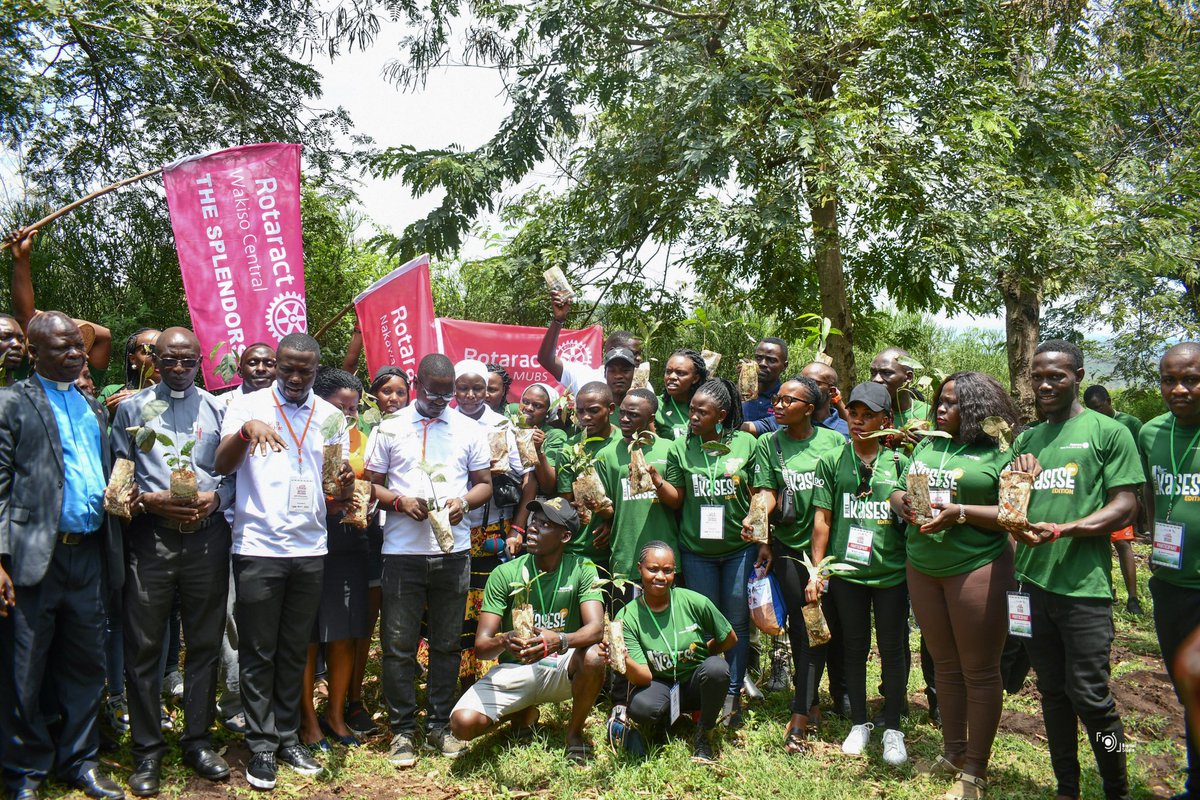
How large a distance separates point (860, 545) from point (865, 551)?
0.14 feet

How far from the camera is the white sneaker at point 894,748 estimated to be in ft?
15.7

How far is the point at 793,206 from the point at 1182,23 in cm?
757

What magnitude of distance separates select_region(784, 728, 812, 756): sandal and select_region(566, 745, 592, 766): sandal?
1.16 metres

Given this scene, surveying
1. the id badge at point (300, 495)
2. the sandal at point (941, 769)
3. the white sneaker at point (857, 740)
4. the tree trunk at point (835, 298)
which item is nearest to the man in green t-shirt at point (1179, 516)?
the sandal at point (941, 769)

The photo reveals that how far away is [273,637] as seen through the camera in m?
4.71

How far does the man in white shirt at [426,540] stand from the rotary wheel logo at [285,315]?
1.36m

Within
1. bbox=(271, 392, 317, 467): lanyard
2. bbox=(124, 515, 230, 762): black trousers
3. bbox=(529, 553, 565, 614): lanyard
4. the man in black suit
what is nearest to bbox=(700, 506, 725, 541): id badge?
bbox=(529, 553, 565, 614): lanyard

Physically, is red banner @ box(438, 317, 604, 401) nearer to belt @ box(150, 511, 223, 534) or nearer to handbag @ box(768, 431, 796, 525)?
handbag @ box(768, 431, 796, 525)

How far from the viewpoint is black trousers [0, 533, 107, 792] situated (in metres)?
4.18

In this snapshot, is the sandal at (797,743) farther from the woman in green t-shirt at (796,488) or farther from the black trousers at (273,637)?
the black trousers at (273,637)

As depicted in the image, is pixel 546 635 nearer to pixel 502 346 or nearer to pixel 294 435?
pixel 294 435

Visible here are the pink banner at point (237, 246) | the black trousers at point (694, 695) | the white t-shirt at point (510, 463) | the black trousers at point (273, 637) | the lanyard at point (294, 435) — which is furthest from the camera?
the pink banner at point (237, 246)

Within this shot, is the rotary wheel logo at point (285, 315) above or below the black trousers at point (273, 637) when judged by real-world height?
above

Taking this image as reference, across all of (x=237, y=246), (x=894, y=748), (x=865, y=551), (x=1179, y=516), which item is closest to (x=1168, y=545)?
(x=1179, y=516)
